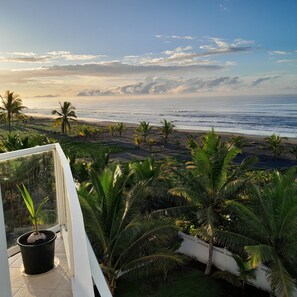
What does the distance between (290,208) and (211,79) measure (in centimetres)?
10032

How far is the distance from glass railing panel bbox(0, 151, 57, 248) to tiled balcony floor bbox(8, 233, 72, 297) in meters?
0.47

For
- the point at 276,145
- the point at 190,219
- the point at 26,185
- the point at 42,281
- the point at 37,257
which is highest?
the point at 26,185

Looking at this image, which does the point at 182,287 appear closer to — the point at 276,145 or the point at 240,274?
the point at 240,274

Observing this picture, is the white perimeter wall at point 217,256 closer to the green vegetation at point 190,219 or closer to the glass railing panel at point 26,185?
the green vegetation at point 190,219

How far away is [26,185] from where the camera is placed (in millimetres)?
4746

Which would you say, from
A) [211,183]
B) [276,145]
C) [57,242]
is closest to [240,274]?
[211,183]

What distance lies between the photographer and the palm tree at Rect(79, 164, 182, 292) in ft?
25.1

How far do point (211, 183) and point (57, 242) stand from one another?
587 cm

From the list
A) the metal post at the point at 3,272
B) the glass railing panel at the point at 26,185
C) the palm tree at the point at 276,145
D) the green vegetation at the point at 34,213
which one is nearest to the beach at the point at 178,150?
the palm tree at the point at 276,145

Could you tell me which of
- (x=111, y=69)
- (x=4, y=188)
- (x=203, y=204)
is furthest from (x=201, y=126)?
(x=4, y=188)

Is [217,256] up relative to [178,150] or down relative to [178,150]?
up

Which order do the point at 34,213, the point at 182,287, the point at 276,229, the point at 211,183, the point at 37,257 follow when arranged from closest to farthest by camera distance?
the point at 37,257, the point at 34,213, the point at 276,229, the point at 211,183, the point at 182,287

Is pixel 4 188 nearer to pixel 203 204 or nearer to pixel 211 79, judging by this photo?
pixel 203 204

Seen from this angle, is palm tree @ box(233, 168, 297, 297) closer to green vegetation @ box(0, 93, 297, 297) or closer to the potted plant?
green vegetation @ box(0, 93, 297, 297)
